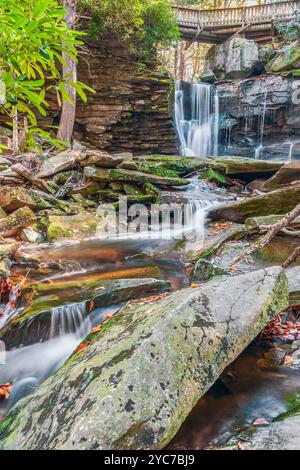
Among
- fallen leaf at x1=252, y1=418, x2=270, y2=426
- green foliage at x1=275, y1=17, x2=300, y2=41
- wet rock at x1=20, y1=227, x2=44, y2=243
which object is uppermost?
green foliage at x1=275, y1=17, x2=300, y2=41

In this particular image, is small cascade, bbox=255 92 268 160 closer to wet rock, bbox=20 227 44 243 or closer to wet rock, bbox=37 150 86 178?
wet rock, bbox=37 150 86 178

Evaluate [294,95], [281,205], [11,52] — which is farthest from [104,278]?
[294,95]

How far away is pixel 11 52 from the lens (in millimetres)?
1344

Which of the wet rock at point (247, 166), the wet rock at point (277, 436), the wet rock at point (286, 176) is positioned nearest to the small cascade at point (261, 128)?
the wet rock at point (247, 166)

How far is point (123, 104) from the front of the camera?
12984mm

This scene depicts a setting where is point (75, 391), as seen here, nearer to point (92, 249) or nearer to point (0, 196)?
point (92, 249)

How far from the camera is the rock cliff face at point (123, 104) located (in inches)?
508

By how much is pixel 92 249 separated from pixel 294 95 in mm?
12022

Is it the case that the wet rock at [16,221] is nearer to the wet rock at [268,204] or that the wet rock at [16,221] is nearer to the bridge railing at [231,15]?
the wet rock at [268,204]

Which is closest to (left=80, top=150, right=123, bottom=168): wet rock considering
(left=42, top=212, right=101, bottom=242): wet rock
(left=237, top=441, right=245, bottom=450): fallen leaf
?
(left=42, top=212, right=101, bottom=242): wet rock

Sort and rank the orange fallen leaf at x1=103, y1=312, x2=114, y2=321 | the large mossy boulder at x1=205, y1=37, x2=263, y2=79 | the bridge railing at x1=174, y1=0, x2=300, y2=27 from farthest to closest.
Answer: the bridge railing at x1=174, y1=0, x2=300, y2=27 → the large mossy boulder at x1=205, y1=37, x2=263, y2=79 → the orange fallen leaf at x1=103, y1=312, x2=114, y2=321

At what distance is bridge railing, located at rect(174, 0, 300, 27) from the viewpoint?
1744 cm

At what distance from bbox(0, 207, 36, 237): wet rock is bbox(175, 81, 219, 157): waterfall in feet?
28.8

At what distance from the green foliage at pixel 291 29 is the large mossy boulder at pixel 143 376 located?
1834 cm
